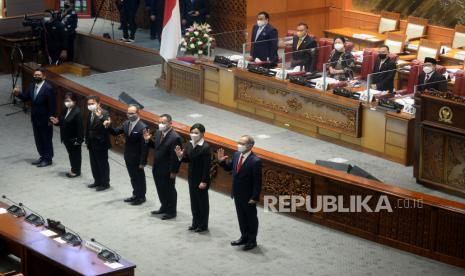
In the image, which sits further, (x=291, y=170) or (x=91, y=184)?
(x=91, y=184)

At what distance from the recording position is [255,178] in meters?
12.0

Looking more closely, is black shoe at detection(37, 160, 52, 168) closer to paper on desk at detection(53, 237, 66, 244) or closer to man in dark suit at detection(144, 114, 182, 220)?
man in dark suit at detection(144, 114, 182, 220)

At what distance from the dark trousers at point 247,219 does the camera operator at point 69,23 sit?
33.3ft

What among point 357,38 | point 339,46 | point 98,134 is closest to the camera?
point 98,134

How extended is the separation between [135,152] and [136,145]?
0.09 m

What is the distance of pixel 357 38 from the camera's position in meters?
19.9

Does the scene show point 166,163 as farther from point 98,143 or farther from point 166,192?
point 98,143

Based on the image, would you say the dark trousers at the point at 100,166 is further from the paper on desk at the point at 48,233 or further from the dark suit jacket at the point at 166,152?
the paper on desk at the point at 48,233

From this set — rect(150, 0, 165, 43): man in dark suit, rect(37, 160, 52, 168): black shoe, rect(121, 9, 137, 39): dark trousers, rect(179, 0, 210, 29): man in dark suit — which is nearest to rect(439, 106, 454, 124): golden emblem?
rect(37, 160, 52, 168): black shoe

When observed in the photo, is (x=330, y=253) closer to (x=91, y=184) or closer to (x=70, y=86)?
(x=91, y=184)

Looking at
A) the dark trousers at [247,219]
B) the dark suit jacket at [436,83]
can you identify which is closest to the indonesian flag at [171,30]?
the dark suit jacket at [436,83]

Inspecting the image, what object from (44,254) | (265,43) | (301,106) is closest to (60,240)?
(44,254)

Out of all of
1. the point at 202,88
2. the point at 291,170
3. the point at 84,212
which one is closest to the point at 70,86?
the point at 202,88

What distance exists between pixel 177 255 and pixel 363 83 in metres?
5.32
